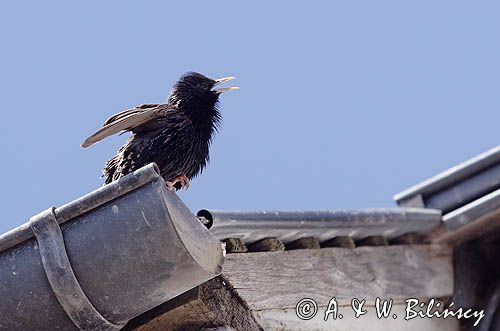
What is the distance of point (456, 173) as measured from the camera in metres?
4.68

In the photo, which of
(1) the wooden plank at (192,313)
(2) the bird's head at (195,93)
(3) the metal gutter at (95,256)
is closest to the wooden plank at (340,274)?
(1) the wooden plank at (192,313)

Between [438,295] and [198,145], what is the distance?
1.20 metres

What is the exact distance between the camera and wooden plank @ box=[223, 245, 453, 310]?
3.89 m

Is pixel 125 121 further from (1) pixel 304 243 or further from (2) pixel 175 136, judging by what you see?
(1) pixel 304 243

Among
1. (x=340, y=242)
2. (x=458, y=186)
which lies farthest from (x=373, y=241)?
(x=458, y=186)

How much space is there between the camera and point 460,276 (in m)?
4.95

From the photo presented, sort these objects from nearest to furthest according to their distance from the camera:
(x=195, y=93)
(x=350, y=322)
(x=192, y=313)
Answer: (x=192, y=313)
(x=350, y=322)
(x=195, y=93)

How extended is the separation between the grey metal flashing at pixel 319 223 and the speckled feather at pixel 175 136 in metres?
0.70

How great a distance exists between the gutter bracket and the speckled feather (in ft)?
3.94

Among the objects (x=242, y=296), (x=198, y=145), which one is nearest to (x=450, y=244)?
(x=198, y=145)

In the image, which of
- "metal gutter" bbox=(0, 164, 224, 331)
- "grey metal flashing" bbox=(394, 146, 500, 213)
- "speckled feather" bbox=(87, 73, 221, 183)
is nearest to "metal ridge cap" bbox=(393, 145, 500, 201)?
"grey metal flashing" bbox=(394, 146, 500, 213)

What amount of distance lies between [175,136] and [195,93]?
50 centimetres

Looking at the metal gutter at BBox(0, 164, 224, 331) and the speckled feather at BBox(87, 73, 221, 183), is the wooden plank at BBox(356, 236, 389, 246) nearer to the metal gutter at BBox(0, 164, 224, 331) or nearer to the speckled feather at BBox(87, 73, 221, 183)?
the speckled feather at BBox(87, 73, 221, 183)

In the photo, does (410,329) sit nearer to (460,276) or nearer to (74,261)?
(460,276)
